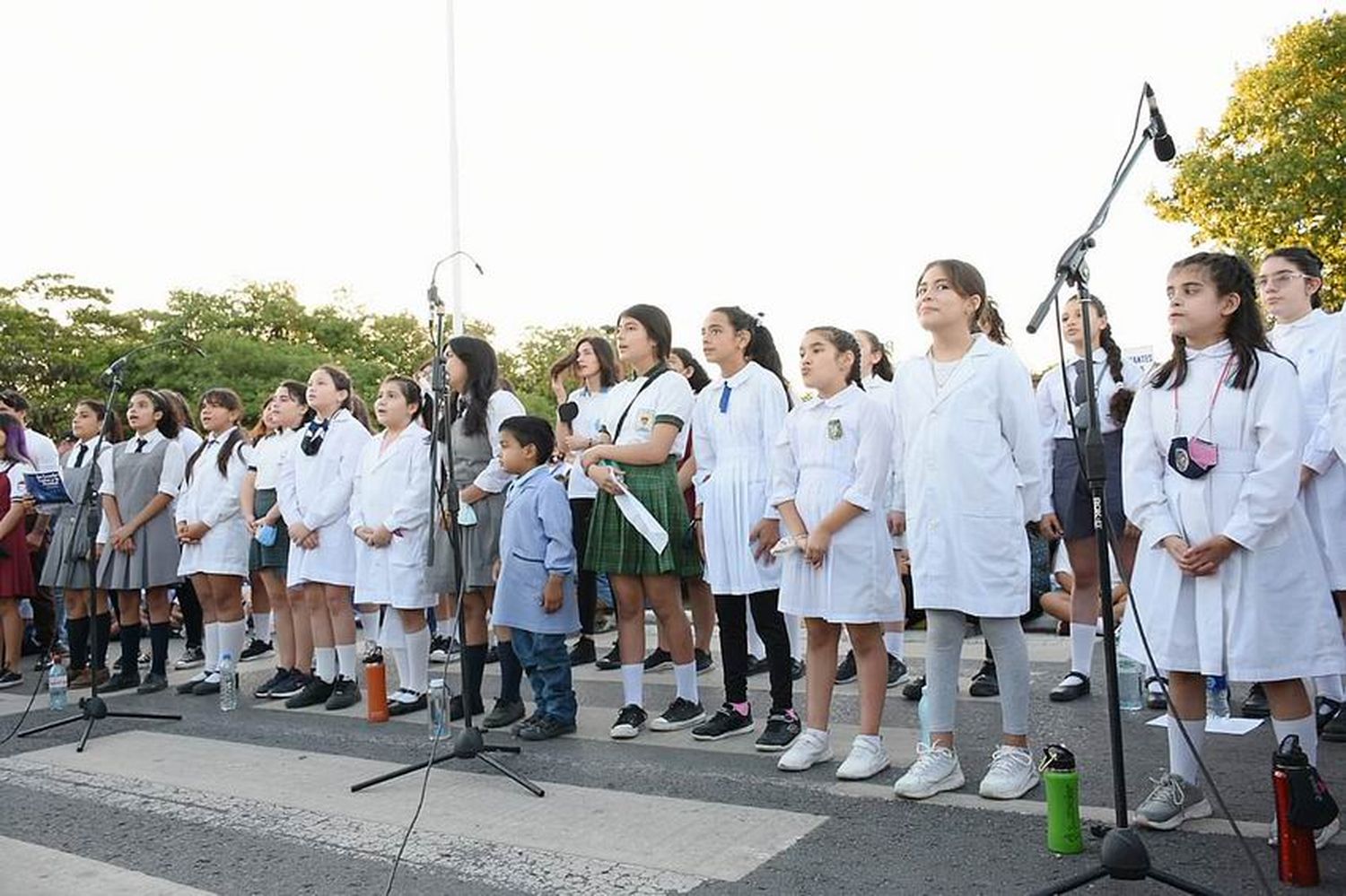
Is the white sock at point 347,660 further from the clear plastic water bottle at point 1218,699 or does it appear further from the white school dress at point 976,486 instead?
the clear plastic water bottle at point 1218,699

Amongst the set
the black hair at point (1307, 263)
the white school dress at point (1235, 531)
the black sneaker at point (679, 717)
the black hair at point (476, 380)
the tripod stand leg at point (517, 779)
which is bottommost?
the tripod stand leg at point (517, 779)

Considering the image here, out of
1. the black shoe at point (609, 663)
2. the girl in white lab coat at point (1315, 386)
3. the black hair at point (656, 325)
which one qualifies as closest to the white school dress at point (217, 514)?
the black shoe at point (609, 663)

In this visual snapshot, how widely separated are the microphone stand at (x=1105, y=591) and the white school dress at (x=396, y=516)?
462cm

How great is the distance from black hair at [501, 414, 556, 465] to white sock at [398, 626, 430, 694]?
153cm

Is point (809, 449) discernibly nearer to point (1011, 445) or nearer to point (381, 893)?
point (1011, 445)

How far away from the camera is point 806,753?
518 centimetres

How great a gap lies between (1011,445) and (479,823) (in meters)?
Answer: 2.75


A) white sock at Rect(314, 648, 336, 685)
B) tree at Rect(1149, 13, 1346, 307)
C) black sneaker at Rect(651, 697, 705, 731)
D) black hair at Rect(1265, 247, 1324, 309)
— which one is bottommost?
black sneaker at Rect(651, 697, 705, 731)

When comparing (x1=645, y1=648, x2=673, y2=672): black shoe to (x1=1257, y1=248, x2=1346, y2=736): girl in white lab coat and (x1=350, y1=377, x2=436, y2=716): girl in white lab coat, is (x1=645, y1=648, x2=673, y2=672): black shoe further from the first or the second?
(x1=1257, y1=248, x2=1346, y2=736): girl in white lab coat

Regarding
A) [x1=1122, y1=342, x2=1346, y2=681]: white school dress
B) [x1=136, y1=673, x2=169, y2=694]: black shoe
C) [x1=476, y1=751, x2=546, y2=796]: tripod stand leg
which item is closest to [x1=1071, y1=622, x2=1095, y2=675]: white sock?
[x1=1122, y1=342, x2=1346, y2=681]: white school dress

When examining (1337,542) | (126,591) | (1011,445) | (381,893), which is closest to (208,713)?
(126,591)

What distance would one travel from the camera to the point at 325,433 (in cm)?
793

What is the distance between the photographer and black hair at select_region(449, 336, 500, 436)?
24.2 feet

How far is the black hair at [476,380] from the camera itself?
24.2 ft
